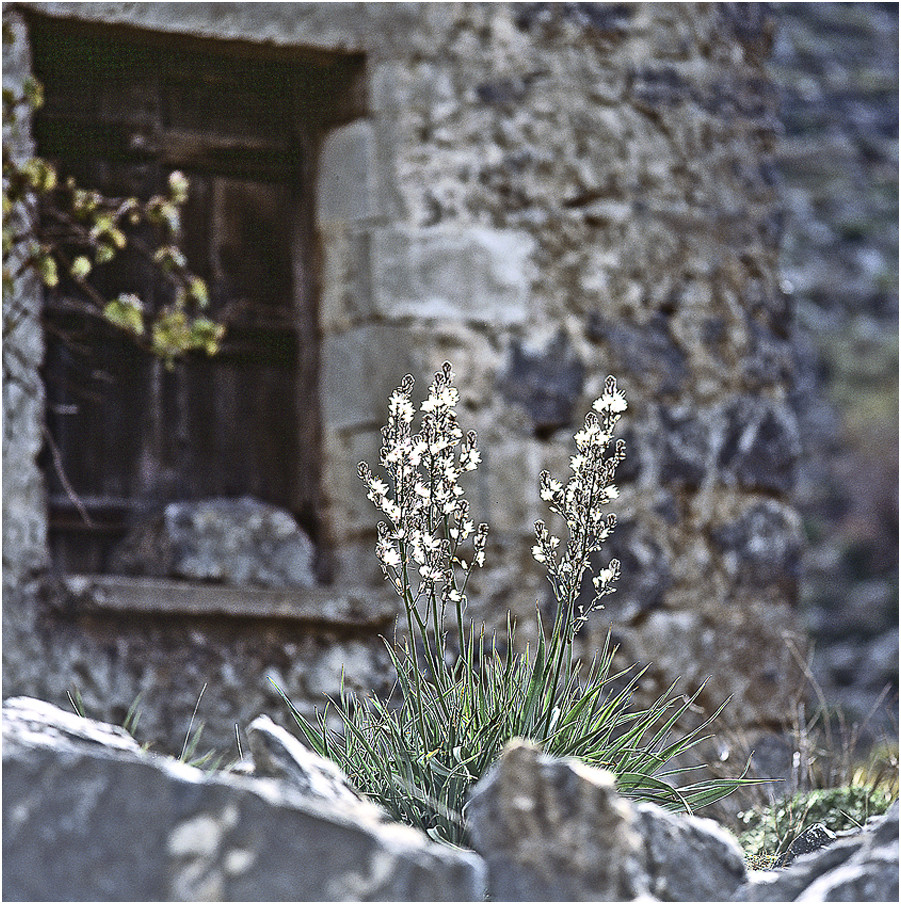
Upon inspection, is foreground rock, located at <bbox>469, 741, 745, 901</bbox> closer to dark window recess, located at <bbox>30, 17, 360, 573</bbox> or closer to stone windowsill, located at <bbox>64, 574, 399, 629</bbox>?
stone windowsill, located at <bbox>64, 574, 399, 629</bbox>

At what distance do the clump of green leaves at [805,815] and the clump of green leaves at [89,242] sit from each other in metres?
1.63

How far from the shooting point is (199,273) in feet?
12.2

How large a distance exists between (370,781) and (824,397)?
7477 millimetres

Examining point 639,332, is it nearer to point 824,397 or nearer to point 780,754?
point 780,754

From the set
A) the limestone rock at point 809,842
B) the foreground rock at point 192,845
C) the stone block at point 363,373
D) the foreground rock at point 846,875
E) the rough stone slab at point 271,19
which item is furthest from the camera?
the stone block at point 363,373

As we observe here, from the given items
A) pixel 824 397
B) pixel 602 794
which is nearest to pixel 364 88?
pixel 602 794

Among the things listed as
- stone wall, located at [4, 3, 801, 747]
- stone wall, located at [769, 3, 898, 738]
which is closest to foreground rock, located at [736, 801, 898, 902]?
stone wall, located at [4, 3, 801, 747]

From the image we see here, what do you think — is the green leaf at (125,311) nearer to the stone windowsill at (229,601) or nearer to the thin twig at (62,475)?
the thin twig at (62,475)

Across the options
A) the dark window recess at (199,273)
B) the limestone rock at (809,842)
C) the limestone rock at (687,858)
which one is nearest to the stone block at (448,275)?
the dark window recess at (199,273)

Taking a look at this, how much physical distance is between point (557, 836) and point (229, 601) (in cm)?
188

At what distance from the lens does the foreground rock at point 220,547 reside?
3.43 meters

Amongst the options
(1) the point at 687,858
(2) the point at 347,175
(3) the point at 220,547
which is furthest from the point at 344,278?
(1) the point at 687,858

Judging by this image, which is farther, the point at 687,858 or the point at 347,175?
the point at 347,175

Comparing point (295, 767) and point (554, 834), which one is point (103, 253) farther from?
point (554, 834)
